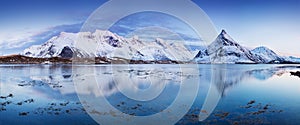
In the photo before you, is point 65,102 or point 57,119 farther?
point 65,102

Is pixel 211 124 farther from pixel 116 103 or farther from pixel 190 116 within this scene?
pixel 116 103

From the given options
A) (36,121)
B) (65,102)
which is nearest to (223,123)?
(36,121)

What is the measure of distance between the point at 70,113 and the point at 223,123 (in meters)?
10.1

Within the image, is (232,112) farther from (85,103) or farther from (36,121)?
(36,121)

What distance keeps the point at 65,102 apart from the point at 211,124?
12749 mm

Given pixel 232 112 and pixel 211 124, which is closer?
pixel 211 124

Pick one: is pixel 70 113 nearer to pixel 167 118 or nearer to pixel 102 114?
pixel 102 114

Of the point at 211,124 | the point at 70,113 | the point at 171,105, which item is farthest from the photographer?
the point at 171,105

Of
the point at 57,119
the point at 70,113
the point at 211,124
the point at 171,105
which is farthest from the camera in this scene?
the point at 171,105

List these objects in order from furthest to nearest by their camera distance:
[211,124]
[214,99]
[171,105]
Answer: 1. [214,99]
2. [171,105]
3. [211,124]

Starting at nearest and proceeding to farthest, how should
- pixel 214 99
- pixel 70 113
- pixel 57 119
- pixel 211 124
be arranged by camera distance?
1. pixel 211 124
2. pixel 57 119
3. pixel 70 113
4. pixel 214 99

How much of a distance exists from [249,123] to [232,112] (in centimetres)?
285

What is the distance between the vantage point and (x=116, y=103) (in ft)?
68.5

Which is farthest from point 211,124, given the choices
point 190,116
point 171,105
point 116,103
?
point 116,103
